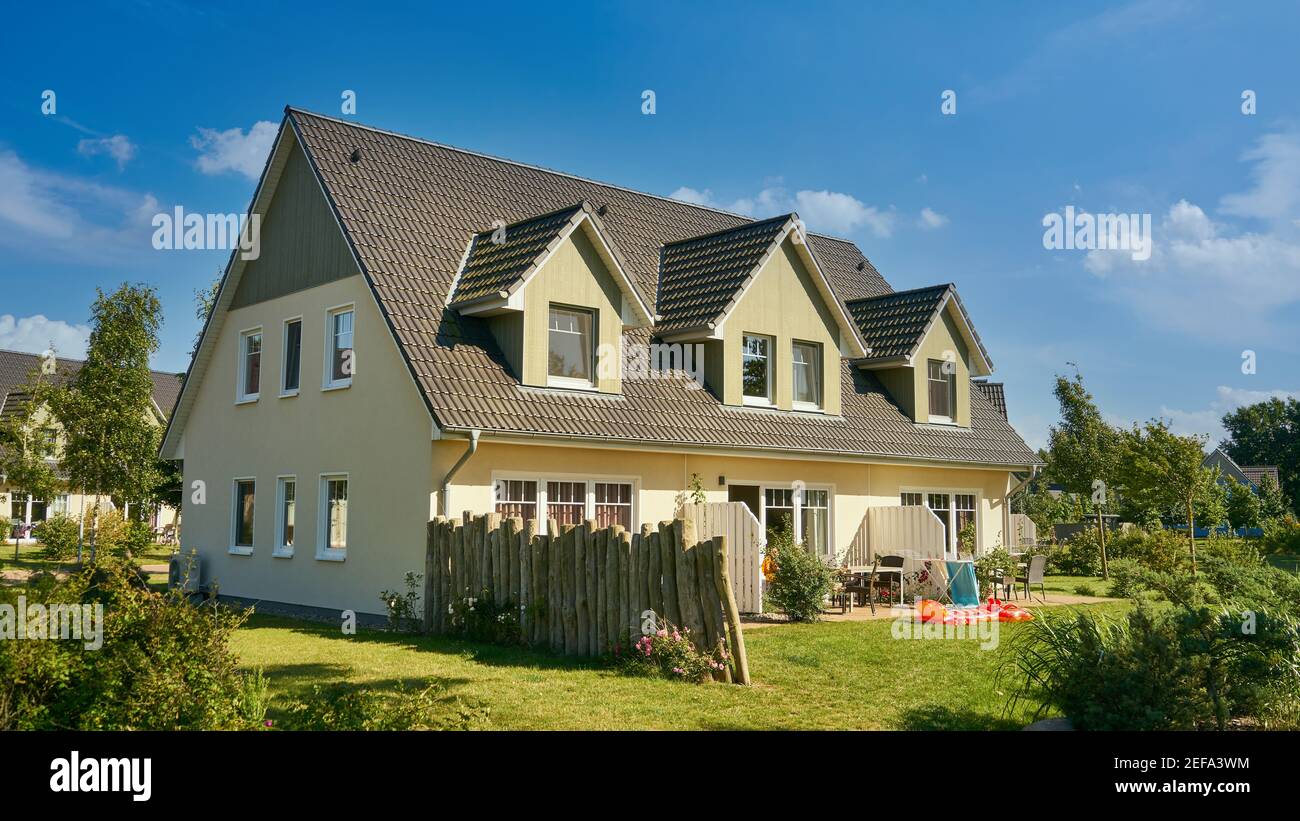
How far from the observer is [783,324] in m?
21.4

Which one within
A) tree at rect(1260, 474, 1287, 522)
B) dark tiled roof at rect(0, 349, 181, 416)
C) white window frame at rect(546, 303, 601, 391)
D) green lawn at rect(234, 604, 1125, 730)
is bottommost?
green lawn at rect(234, 604, 1125, 730)

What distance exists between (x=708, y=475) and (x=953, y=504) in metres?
8.53

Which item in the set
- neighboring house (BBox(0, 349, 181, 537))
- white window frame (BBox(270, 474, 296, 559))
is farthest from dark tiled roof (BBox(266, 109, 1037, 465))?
neighboring house (BBox(0, 349, 181, 537))

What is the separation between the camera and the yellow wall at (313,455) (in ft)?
55.2

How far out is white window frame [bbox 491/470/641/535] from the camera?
16953mm

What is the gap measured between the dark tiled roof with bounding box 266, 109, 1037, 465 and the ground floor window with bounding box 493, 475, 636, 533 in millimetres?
1142

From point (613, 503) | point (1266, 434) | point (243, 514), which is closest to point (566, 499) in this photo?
point (613, 503)

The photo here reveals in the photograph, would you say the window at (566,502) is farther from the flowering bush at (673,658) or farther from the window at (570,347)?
the flowering bush at (673,658)

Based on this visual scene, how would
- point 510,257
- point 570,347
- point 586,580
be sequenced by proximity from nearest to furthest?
point 586,580 < point 510,257 < point 570,347

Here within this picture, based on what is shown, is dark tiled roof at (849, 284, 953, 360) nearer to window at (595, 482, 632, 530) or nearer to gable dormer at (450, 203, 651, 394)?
gable dormer at (450, 203, 651, 394)

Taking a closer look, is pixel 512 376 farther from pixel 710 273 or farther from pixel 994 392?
pixel 994 392

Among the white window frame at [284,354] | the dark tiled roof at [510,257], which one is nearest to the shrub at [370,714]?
the dark tiled roof at [510,257]
